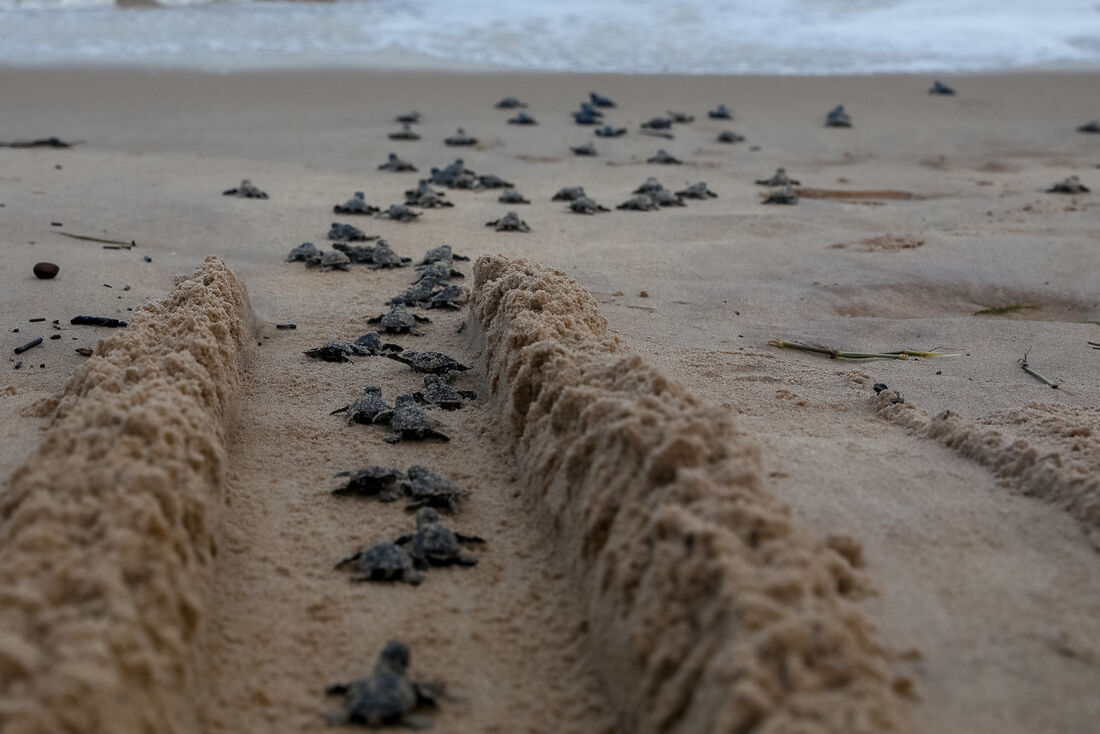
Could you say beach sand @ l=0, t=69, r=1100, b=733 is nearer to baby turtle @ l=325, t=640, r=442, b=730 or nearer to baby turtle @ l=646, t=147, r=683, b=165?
baby turtle @ l=325, t=640, r=442, b=730

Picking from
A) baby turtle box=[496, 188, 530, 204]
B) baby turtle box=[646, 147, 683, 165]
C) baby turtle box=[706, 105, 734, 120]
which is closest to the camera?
baby turtle box=[496, 188, 530, 204]

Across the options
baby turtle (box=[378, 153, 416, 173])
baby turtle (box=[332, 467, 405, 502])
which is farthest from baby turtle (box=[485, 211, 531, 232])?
baby turtle (box=[332, 467, 405, 502])

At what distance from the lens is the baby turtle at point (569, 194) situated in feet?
18.1

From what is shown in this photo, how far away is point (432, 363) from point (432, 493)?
89cm

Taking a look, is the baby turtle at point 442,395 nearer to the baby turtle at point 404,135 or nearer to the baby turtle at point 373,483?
the baby turtle at point 373,483

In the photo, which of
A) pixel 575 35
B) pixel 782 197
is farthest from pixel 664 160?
pixel 575 35

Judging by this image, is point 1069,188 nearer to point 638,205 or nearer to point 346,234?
point 638,205

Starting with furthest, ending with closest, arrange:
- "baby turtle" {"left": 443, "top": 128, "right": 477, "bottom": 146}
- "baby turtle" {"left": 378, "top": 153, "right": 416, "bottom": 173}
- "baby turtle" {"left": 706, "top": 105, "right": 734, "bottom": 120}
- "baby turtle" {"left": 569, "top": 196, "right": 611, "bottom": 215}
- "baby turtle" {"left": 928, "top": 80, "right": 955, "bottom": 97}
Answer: "baby turtle" {"left": 928, "top": 80, "right": 955, "bottom": 97}, "baby turtle" {"left": 706, "top": 105, "right": 734, "bottom": 120}, "baby turtle" {"left": 443, "top": 128, "right": 477, "bottom": 146}, "baby turtle" {"left": 378, "top": 153, "right": 416, "bottom": 173}, "baby turtle" {"left": 569, "top": 196, "right": 611, "bottom": 215}

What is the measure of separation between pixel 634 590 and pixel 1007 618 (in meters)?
0.63

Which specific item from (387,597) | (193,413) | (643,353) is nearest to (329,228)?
(643,353)

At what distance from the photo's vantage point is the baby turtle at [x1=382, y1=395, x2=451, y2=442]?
2609mm

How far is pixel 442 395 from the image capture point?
2.87 m

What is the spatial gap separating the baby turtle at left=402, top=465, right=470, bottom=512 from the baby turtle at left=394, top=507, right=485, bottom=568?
0.50 ft

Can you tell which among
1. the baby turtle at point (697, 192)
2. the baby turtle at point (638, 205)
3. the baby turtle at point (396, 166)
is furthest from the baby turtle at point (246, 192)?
the baby turtle at point (697, 192)
